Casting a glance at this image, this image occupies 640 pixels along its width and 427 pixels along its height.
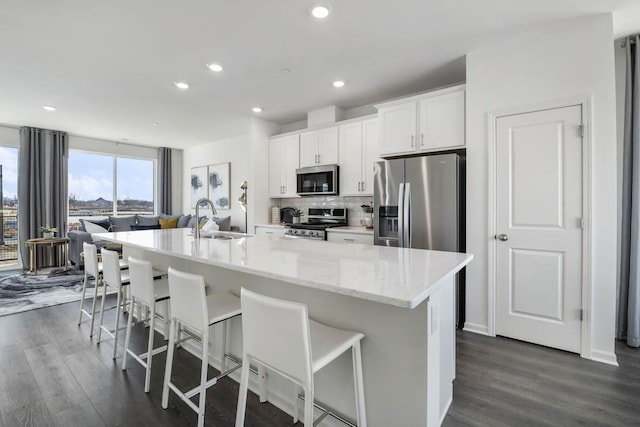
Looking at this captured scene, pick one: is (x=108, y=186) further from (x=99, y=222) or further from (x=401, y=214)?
(x=401, y=214)

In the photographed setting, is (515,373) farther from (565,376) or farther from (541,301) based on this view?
(541,301)

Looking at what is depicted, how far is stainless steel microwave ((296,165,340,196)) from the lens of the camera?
172 inches

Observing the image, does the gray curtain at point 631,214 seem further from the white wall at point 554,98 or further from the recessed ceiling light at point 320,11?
the recessed ceiling light at point 320,11

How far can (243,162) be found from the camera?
20.7 ft

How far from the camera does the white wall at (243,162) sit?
500cm

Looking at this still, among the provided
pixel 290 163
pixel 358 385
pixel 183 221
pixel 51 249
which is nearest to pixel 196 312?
pixel 358 385

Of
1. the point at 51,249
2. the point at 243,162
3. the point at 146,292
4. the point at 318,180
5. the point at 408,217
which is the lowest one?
the point at 51,249

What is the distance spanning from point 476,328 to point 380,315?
1940mm

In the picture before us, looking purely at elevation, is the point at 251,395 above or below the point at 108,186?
below

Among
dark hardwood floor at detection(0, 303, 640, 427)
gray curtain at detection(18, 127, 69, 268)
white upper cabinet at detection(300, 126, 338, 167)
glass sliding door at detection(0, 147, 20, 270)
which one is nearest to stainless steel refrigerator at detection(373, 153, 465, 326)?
dark hardwood floor at detection(0, 303, 640, 427)

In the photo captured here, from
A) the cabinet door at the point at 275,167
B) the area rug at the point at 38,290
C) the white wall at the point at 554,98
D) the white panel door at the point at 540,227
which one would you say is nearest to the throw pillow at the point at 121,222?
the area rug at the point at 38,290

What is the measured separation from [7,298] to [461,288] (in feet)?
17.7

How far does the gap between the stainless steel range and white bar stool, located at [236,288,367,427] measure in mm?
2750

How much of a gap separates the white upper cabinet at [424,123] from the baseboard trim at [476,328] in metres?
1.73
